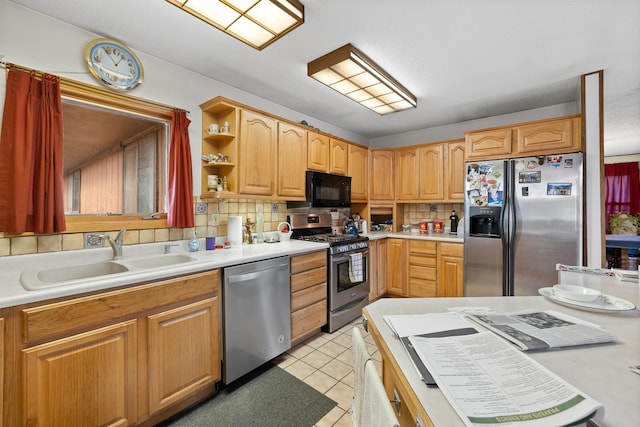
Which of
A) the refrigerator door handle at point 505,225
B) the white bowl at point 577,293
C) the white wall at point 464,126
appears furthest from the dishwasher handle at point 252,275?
the white wall at point 464,126

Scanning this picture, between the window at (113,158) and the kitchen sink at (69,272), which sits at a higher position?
the window at (113,158)

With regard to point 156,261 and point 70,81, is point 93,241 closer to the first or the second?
point 156,261

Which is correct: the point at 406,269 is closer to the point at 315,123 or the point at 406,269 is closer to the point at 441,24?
the point at 315,123

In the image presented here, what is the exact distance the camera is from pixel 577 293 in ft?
3.58

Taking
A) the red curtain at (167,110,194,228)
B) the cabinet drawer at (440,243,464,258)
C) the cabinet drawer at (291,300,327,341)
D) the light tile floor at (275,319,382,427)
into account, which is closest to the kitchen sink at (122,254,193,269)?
the red curtain at (167,110,194,228)

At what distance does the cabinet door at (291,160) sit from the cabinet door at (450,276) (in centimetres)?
193

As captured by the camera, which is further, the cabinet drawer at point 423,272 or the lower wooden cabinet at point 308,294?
the cabinet drawer at point 423,272

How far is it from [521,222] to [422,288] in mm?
1359

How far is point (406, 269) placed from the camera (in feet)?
11.6

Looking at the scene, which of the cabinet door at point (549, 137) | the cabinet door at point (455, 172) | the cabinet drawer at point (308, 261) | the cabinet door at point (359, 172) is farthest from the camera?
the cabinet door at point (359, 172)

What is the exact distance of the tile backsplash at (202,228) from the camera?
1578 mm

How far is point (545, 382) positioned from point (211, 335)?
1751 mm

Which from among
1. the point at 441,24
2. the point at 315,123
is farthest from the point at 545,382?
the point at 315,123

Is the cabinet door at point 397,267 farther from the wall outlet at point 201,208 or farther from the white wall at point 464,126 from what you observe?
the wall outlet at point 201,208
